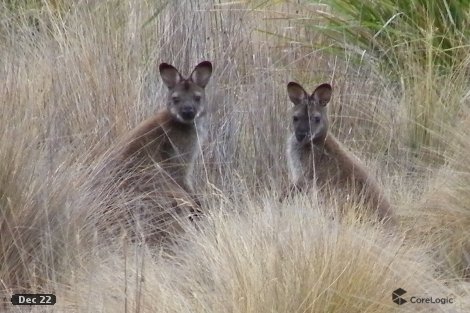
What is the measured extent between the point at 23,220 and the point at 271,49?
13.1 ft

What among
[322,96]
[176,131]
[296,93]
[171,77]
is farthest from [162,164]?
[322,96]

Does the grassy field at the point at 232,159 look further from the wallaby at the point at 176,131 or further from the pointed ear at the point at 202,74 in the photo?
the pointed ear at the point at 202,74

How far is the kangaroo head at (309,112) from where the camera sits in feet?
26.5

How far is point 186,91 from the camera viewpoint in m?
8.51

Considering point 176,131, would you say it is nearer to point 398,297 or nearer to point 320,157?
point 320,157

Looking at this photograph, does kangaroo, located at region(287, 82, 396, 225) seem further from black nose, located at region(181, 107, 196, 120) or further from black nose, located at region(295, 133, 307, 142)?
black nose, located at region(181, 107, 196, 120)

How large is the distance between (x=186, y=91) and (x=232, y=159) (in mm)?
570

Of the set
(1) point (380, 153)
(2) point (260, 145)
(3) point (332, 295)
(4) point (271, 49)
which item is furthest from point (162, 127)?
(3) point (332, 295)

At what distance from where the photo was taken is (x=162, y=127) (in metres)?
8.04

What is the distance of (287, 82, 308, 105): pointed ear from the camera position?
26.8 feet

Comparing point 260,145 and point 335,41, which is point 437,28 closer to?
point 335,41

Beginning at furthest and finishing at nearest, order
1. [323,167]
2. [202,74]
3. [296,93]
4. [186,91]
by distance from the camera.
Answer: [202,74] < [186,91] < [296,93] < [323,167]
